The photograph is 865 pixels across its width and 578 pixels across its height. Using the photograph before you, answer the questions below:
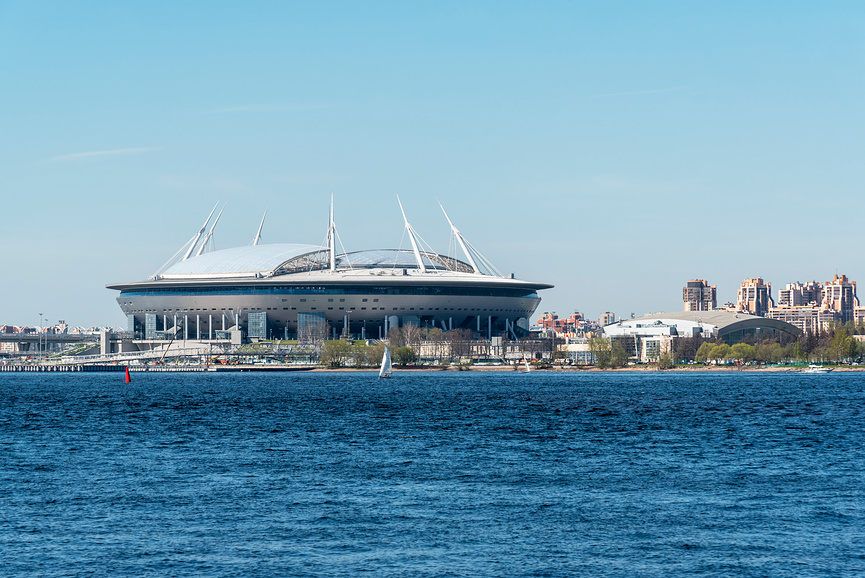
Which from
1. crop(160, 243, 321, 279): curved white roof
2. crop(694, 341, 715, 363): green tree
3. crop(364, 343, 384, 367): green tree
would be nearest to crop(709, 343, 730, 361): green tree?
crop(694, 341, 715, 363): green tree

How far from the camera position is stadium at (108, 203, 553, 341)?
549 ft

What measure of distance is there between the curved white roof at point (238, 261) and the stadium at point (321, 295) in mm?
219

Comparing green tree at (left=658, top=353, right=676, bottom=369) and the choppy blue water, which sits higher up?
green tree at (left=658, top=353, right=676, bottom=369)

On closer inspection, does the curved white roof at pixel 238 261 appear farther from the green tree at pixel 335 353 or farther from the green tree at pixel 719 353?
the green tree at pixel 719 353

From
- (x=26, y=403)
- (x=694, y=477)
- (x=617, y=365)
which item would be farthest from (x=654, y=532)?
(x=617, y=365)

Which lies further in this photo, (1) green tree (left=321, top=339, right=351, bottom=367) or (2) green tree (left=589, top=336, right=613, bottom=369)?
(2) green tree (left=589, top=336, right=613, bottom=369)

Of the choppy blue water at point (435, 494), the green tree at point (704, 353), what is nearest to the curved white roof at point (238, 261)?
the green tree at point (704, 353)

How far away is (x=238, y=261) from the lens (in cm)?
17912

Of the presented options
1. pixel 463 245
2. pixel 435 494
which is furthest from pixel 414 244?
pixel 435 494

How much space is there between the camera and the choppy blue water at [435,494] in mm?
22938

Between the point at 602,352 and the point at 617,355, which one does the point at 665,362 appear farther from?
the point at 602,352

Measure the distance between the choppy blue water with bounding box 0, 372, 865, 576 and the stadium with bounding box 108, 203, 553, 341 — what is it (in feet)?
343

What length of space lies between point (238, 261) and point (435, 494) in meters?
152

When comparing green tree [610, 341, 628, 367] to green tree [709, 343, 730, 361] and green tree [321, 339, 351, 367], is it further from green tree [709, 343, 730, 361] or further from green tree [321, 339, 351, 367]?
green tree [321, 339, 351, 367]
